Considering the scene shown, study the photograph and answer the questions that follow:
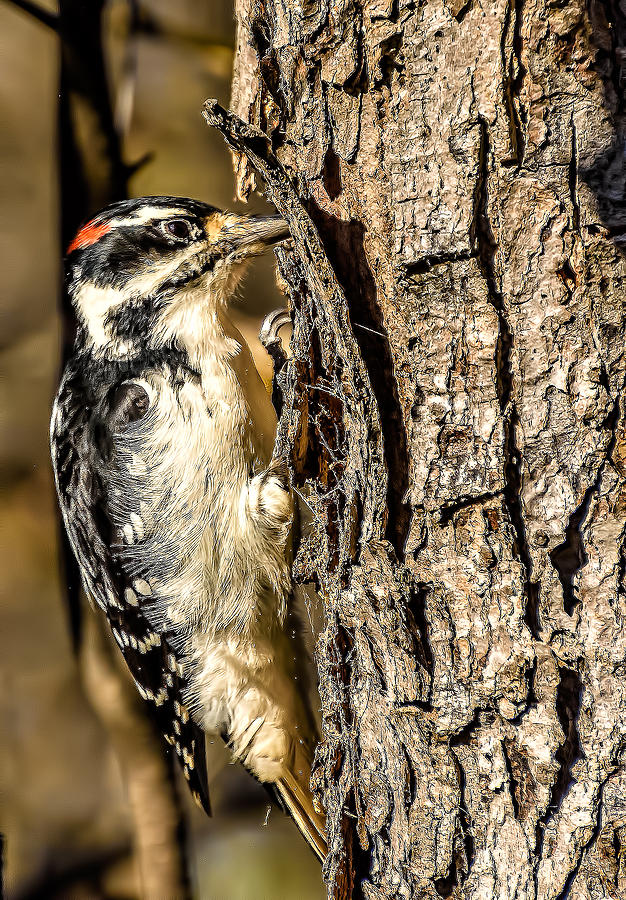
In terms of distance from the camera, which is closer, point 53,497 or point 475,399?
point 475,399

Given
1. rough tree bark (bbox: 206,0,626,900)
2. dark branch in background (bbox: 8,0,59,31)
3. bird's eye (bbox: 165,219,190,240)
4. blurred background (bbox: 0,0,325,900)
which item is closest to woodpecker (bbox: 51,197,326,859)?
bird's eye (bbox: 165,219,190,240)

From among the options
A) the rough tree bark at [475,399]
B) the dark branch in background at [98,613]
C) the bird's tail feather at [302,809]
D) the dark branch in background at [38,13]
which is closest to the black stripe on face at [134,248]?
the dark branch in background at [98,613]

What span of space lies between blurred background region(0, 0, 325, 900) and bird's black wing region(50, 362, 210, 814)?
0.33 meters

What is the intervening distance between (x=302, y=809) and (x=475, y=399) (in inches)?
45.6

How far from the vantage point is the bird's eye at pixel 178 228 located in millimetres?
1288

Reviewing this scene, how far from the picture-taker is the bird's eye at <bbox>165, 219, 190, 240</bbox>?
4.23 feet

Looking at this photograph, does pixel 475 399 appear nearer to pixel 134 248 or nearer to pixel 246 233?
pixel 246 233

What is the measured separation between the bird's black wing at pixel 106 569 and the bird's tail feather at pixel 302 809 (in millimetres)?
202

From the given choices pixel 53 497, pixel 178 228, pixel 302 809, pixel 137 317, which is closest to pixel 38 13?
pixel 178 228

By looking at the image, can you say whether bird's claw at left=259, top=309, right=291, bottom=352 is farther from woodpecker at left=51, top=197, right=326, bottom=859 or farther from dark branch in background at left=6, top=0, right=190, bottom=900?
dark branch in background at left=6, top=0, right=190, bottom=900

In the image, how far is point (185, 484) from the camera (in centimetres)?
128

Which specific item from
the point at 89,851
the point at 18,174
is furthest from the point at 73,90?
the point at 89,851

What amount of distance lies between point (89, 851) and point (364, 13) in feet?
7.14

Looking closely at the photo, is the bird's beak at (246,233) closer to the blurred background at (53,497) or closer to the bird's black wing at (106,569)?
the blurred background at (53,497)
